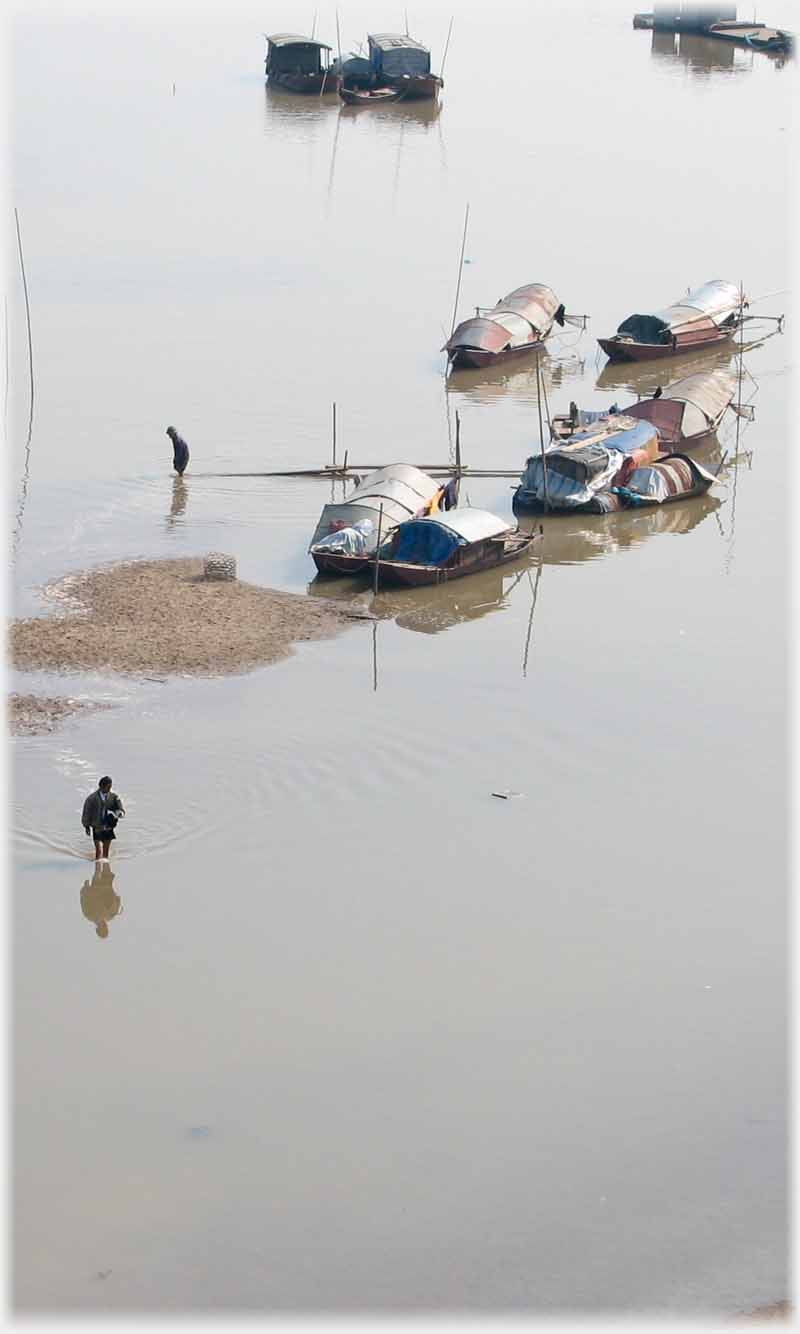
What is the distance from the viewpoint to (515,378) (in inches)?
1204

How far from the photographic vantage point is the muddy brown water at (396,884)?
10578 mm

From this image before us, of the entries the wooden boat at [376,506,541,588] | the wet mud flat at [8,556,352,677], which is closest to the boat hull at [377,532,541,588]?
the wooden boat at [376,506,541,588]

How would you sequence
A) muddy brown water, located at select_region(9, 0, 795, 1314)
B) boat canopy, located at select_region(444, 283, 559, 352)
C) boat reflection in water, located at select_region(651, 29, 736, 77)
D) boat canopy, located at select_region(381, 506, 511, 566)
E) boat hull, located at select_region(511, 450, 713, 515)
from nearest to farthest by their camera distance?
1. muddy brown water, located at select_region(9, 0, 795, 1314)
2. boat canopy, located at select_region(381, 506, 511, 566)
3. boat hull, located at select_region(511, 450, 713, 515)
4. boat canopy, located at select_region(444, 283, 559, 352)
5. boat reflection in water, located at select_region(651, 29, 736, 77)

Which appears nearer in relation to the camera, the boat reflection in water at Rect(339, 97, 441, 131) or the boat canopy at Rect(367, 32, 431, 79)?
the boat reflection in water at Rect(339, 97, 441, 131)

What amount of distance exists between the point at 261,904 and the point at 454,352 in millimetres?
17696

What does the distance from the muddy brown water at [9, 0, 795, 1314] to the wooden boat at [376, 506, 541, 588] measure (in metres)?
0.29

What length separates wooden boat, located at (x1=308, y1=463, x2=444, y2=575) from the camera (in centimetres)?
2059

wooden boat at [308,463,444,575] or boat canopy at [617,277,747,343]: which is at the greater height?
boat canopy at [617,277,747,343]

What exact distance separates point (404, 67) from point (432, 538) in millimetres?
39372

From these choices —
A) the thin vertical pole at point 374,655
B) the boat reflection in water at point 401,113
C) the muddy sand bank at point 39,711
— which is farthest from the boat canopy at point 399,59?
the muddy sand bank at point 39,711

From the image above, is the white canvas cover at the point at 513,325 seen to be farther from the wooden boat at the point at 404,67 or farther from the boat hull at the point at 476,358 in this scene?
the wooden boat at the point at 404,67

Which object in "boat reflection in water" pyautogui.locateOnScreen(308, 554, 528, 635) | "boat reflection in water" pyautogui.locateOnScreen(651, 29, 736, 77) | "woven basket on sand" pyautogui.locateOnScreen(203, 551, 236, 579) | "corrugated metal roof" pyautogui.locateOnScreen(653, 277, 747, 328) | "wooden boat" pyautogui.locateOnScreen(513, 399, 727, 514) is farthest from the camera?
"boat reflection in water" pyautogui.locateOnScreen(651, 29, 736, 77)

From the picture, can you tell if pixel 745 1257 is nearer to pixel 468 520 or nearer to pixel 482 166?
pixel 468 520

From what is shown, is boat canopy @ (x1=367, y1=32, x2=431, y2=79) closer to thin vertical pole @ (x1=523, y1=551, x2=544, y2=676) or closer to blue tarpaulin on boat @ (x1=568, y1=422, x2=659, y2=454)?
blue tarpaulin on boat @ (x1=568, y1=422, x2=659, y2=454)
